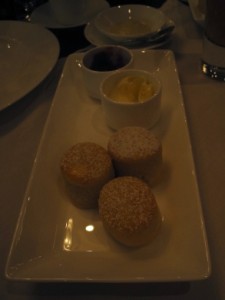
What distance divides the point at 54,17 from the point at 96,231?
0.94 m

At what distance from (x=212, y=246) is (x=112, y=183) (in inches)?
7.7

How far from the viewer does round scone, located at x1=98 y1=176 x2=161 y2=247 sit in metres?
0.52

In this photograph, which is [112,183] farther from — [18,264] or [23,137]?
[23,137]

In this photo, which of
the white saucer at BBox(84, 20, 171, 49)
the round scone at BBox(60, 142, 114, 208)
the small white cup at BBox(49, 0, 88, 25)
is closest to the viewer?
the round scone at BBox(60, 142, 114, 208)

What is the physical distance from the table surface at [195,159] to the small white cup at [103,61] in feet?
0.41

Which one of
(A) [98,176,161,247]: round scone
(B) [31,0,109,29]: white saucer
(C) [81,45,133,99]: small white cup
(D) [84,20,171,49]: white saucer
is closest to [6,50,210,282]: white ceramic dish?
(A) [98,176,161,247]: round scone

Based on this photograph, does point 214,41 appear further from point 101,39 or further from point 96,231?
point 96,231

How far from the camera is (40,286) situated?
0.53 meters

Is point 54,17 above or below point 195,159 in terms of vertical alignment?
above

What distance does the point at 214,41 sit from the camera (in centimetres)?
88

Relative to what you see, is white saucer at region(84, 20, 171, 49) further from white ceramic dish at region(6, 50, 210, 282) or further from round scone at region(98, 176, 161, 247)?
round scone at region(98, 176, 161, 247)

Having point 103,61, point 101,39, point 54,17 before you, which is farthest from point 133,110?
point 54,17

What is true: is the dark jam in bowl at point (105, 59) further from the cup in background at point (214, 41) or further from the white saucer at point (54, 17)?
the white saucer at point (54, 17)

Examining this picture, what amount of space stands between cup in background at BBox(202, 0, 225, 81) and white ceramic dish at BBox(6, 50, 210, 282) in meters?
0.21
